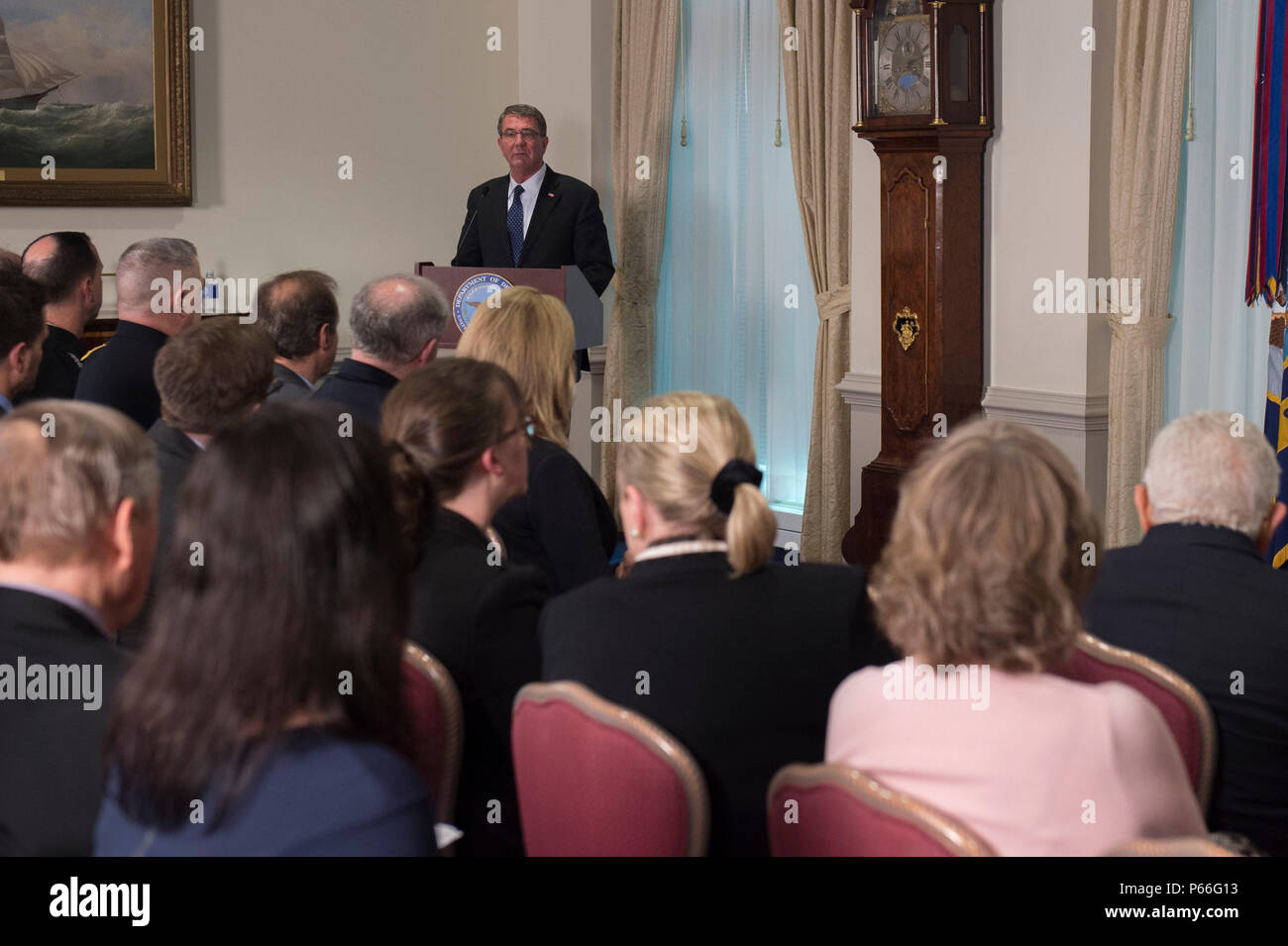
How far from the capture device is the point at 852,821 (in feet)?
5.11

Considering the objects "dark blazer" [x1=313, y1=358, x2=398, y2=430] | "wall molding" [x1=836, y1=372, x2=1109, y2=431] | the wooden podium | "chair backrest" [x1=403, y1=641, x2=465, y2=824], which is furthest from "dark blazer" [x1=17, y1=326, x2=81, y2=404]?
"wall molding" [x1=836, y1=372, x2=1109, y2=431]

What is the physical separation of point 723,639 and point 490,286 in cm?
362

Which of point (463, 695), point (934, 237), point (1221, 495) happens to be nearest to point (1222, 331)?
point (934, 237)

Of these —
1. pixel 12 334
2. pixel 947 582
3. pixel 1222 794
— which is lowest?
pixel 1222 794

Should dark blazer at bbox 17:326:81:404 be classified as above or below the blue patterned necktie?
below

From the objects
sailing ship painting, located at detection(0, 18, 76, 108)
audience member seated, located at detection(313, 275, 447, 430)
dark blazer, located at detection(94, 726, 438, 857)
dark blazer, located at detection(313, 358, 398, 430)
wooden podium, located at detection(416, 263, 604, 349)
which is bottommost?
dark blazer, located at detection(94, 726, 438, 857)

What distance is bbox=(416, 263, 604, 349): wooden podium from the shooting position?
5.44 metres

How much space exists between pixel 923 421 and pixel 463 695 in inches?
140

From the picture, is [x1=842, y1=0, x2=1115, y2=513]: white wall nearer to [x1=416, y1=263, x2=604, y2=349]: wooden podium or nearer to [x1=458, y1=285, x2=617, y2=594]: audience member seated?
[x1=416, y1=263, x2=604, y2=349]: wooden podium

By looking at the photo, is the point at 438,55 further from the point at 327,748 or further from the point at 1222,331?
the point at 327,748

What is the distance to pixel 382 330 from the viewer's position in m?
3.67

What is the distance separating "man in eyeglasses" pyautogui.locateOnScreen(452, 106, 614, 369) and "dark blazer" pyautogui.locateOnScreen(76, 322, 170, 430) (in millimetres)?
3016

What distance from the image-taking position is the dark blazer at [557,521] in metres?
3.01

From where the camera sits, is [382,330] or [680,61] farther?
[680,61]
